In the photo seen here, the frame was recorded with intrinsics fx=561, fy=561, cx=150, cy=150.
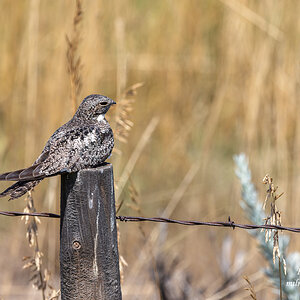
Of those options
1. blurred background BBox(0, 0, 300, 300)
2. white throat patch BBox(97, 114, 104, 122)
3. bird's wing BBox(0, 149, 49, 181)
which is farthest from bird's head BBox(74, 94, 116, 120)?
blurred background BBox(0, 0, 300, 300)

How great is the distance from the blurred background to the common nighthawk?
1.29m

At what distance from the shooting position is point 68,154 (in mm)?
2045

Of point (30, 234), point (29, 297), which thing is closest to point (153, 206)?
point (29, 297)

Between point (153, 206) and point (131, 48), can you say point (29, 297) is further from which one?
point (131, 48)

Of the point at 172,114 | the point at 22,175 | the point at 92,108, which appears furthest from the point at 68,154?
the point at 172,114

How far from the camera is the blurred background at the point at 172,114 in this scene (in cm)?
408

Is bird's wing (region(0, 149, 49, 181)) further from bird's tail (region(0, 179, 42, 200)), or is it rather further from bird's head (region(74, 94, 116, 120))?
bird's head (region(74, 94, 116, 120))

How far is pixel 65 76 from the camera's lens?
14.9 ft

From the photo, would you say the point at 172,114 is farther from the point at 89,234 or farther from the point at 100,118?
the point at 89,234

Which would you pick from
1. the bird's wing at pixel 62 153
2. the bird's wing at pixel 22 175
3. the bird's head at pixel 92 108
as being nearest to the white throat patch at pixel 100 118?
the bird's head at pixel 92 108

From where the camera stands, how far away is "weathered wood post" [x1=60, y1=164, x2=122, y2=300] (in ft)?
6.25

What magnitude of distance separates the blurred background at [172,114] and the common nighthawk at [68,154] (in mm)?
1295

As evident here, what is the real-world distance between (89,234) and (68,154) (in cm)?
32

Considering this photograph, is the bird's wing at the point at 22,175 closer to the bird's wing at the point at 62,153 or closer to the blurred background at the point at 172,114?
the bird's wing at the point at 62,153
